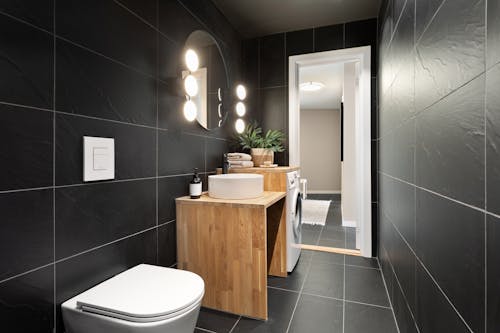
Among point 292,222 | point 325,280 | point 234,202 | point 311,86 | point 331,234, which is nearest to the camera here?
point 234,202

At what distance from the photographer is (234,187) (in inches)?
69.9

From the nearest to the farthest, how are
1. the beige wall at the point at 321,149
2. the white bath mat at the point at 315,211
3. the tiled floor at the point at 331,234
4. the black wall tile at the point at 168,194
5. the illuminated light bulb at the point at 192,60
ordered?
the black wall tile at the point at 168,194 < the illuminated light bulb at the point at 192,60 < the tiled floor at the point at 331,234 < the white bath mat at the point at 315,211 < the beige wall at the point at 321,149

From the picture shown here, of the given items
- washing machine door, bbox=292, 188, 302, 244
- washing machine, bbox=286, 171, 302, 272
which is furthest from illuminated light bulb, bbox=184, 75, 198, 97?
washing machine door, bbox=292, 188, 302, 244

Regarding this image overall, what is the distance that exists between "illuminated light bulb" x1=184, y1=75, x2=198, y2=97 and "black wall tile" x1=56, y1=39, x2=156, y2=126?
1.01 feet

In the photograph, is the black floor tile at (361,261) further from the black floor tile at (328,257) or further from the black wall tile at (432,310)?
the black wall tile at (432,310)

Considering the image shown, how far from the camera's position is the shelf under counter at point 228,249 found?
5.34ft

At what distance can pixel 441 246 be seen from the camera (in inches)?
34.0

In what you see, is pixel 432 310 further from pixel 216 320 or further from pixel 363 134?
pixel 363 134

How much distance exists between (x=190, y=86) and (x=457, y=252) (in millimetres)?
1817

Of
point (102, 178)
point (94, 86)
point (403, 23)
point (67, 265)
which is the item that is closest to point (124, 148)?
point (102, 178)

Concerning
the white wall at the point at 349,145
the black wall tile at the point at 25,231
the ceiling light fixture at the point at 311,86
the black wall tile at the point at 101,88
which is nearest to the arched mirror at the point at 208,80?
the black wall tile at the point at 101,88

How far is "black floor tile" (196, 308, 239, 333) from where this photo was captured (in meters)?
1.57

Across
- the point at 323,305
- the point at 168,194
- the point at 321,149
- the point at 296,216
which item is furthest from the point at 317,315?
the point at 321,149

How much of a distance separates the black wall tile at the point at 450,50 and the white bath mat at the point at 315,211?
10.3 feet
